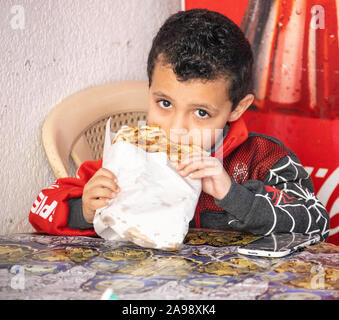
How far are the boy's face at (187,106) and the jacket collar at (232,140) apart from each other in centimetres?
4

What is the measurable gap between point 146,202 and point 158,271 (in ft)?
0.61

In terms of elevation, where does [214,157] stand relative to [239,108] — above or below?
below

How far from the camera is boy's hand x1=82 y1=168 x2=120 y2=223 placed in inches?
38.0

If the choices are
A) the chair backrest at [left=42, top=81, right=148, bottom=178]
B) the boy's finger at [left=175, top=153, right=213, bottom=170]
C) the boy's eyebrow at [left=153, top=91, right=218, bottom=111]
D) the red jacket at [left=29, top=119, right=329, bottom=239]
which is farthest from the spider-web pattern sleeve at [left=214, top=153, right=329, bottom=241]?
the chair backrest at [left=42, top=81, right=148, bottom=178]

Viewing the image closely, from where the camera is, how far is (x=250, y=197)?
1120 mm

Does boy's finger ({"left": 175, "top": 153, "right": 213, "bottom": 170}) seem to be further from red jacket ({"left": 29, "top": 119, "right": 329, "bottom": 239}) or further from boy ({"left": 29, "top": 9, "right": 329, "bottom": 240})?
red jacket ({"left": 29, "top": 119, "right": 329, "bottom": 239})

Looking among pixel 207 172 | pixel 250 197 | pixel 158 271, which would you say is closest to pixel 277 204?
pixel 250 197

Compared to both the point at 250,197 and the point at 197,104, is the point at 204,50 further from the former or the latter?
the point at 250,197

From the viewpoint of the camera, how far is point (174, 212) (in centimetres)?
90

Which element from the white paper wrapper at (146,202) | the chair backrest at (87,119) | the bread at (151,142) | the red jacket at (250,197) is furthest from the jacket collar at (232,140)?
the chair backrest at (87,119)

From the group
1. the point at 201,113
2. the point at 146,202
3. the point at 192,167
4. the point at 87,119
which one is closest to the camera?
the point at 146,202

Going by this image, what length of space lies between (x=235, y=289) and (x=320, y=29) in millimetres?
1400

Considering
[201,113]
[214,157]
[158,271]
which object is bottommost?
[158,271]
